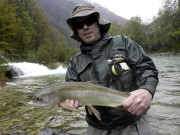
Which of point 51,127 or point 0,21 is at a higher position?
point 0,21

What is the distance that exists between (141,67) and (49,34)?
7498cm

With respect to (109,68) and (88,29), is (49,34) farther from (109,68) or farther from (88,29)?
(109,68)

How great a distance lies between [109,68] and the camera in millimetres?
3467

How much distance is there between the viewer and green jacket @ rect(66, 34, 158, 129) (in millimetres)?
3361

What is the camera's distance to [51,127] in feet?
23.8

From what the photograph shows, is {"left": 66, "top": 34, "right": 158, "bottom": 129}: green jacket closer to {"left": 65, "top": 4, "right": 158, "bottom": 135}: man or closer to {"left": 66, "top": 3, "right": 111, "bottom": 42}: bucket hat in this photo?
{"left": 65, "top": 4, "right": 158, "bottom": 135}: man

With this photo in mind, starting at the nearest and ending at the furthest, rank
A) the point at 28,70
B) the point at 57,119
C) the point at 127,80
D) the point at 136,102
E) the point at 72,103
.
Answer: the point at 136,102 < the point at 72,103 < the point at 127,80 < the point at 57,119 < the point at 28,70

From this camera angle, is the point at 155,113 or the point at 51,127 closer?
the point at 51,127

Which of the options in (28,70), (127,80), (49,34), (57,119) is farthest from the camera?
(49,34)

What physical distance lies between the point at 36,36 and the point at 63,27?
8851 cm

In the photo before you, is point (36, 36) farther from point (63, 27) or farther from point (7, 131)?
point (63, 27)

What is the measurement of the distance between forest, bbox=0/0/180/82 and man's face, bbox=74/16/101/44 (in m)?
27.6

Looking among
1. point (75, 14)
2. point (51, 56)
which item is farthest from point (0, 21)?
point (75, 14)

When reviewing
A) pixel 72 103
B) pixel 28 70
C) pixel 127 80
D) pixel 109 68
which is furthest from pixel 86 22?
pixel 28 70
